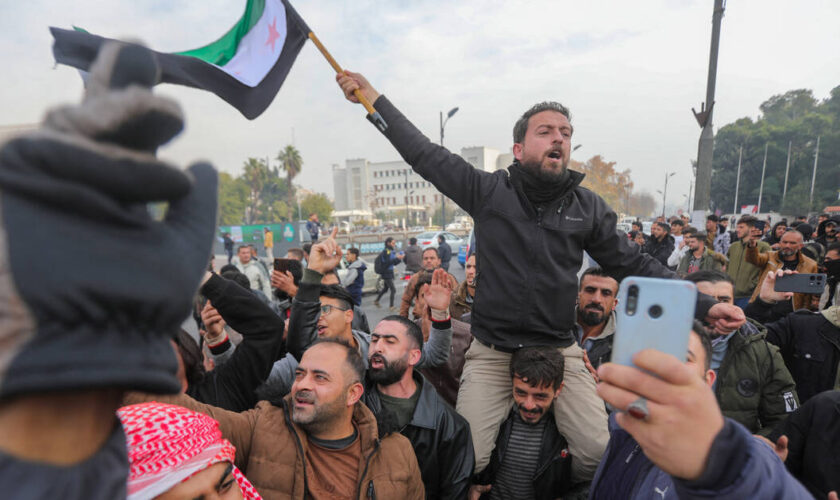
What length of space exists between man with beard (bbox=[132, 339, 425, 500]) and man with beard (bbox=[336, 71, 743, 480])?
62 cm

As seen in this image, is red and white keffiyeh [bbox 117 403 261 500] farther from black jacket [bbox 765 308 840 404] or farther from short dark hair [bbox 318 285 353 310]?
black jacket [bbox 765 308 840 404]

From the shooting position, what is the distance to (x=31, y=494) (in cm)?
47

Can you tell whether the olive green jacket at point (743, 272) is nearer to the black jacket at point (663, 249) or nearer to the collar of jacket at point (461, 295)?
the black jacket at point (663, 249)

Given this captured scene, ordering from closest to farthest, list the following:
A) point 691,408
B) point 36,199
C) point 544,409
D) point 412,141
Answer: point 36,199, point 691,408, point 412,141, point 544,409

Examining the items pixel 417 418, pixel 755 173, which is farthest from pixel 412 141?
pixel 755 173

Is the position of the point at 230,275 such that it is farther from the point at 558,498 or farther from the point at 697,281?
the point at 697,281

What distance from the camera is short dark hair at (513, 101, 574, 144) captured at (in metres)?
2.39

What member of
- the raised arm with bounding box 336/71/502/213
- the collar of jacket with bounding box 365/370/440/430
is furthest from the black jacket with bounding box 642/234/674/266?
the raised arm with bounding box 336/71/502/213

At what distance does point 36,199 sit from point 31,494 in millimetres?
343

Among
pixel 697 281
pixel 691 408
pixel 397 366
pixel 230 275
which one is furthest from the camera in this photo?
pixel 230 275

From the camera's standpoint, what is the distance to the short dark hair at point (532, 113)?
239 centimetres

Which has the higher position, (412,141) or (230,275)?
(412,141)

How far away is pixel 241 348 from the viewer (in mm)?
2148

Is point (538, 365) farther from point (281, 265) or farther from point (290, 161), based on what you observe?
point (290, 161)
